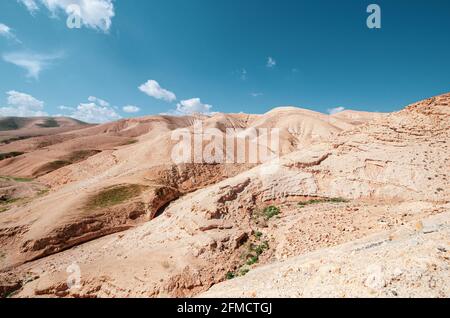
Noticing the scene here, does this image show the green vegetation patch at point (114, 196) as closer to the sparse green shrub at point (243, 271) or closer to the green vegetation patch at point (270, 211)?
the green vegetation patch at point (270, 211)

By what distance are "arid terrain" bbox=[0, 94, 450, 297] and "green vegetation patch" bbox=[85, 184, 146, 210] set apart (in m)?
0.11

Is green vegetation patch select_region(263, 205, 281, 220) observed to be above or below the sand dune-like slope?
below

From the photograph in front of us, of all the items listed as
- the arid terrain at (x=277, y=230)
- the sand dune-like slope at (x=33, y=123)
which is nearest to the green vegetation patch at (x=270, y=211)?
the arid terrain at (x=277, y=230)

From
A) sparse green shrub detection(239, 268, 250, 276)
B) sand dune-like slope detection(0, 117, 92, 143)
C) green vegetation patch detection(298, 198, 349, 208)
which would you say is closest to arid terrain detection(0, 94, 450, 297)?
green vegetation patch detection(298, 198, 349, 208)

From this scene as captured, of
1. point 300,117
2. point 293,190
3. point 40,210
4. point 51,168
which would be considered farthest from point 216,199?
point 300,117

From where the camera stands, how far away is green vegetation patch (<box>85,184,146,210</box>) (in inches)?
665

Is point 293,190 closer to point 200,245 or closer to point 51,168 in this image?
point 200,245

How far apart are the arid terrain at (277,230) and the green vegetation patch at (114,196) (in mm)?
113

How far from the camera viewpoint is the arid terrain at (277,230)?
17.5 feet

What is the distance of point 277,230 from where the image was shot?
1013 cm

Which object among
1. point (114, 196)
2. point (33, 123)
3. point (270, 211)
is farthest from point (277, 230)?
point (33, 123)

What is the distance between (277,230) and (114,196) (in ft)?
40.9

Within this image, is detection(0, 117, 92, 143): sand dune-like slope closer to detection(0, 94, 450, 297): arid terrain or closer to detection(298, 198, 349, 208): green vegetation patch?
detection(0, 94, 450, 297): arid terrain

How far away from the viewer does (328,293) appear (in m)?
4.64
